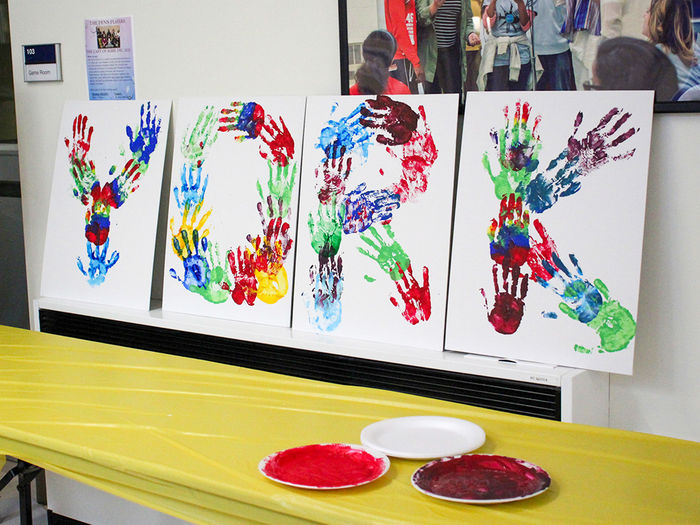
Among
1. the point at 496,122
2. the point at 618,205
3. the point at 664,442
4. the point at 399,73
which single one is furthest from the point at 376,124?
the point at 664,442

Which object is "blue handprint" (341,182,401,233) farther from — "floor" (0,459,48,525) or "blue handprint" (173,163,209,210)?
"floor" (0,459,48,525)

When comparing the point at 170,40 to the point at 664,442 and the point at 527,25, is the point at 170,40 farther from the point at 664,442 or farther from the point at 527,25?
the point at 664,442

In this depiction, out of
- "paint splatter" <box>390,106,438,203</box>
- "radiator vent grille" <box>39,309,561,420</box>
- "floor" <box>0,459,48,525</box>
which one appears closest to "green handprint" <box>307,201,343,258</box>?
"paint splatter" <box>390,106,438,203</box>

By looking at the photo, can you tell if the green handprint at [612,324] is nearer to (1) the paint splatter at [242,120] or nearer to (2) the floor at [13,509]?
(1) the paint splatter at [242,120]

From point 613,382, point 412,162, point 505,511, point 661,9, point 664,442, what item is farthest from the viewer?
point 412,162

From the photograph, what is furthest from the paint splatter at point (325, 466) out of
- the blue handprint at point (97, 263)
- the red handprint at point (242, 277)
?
the blue handprint at point (97, 263)

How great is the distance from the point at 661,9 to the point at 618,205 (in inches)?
21.4

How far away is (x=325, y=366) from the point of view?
8.59 feet

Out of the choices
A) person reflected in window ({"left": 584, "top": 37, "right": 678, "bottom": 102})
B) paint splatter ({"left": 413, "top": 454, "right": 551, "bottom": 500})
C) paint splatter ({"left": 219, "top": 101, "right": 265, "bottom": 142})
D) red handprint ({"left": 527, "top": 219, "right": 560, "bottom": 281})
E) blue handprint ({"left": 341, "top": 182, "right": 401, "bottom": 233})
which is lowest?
paint splatter ({"left": 413, "top": 454, "right": 551, "bottom": 500})

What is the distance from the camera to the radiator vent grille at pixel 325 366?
88.2 inches

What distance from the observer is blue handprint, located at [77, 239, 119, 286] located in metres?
3.25

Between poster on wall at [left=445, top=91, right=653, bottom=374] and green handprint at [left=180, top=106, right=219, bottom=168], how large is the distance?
1059mm

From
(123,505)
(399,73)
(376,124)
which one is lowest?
(123,505)

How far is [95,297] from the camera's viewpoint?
3289 millimetres
